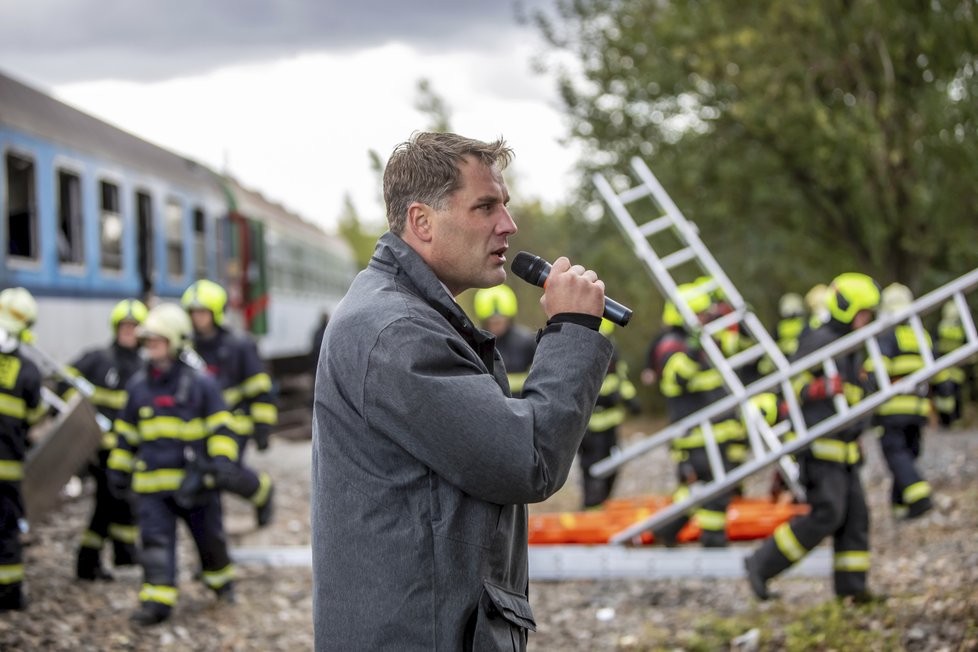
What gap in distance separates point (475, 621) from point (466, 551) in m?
0.15

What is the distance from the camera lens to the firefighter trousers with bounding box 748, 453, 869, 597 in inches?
247

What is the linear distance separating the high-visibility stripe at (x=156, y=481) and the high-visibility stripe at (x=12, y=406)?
82 cm

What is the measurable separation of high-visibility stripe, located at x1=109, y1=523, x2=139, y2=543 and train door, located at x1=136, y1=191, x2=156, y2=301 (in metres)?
4.71

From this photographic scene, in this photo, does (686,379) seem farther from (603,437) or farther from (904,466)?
(904,466)

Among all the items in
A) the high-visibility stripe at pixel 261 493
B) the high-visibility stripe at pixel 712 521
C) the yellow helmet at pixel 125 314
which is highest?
the yellow helmet at pixel 125 314

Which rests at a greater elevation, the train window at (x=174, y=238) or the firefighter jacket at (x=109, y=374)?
the train window at (x=174, y=238)

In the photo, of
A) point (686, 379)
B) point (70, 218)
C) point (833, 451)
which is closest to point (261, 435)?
point (686, 379)

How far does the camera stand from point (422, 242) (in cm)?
249

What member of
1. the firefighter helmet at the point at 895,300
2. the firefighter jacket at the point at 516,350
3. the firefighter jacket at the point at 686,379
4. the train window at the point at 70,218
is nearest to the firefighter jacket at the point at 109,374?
the train window at the point at 70,218

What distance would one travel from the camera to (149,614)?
270 inches

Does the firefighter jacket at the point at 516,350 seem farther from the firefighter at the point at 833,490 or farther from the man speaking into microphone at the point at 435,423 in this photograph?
the man speaking into microphone at the point at 435,423

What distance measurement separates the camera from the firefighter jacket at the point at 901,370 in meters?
9.38

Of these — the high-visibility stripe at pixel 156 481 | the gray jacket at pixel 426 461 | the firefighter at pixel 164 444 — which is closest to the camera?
the gray jacket at pixel 426 461

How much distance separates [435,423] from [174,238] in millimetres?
12718
